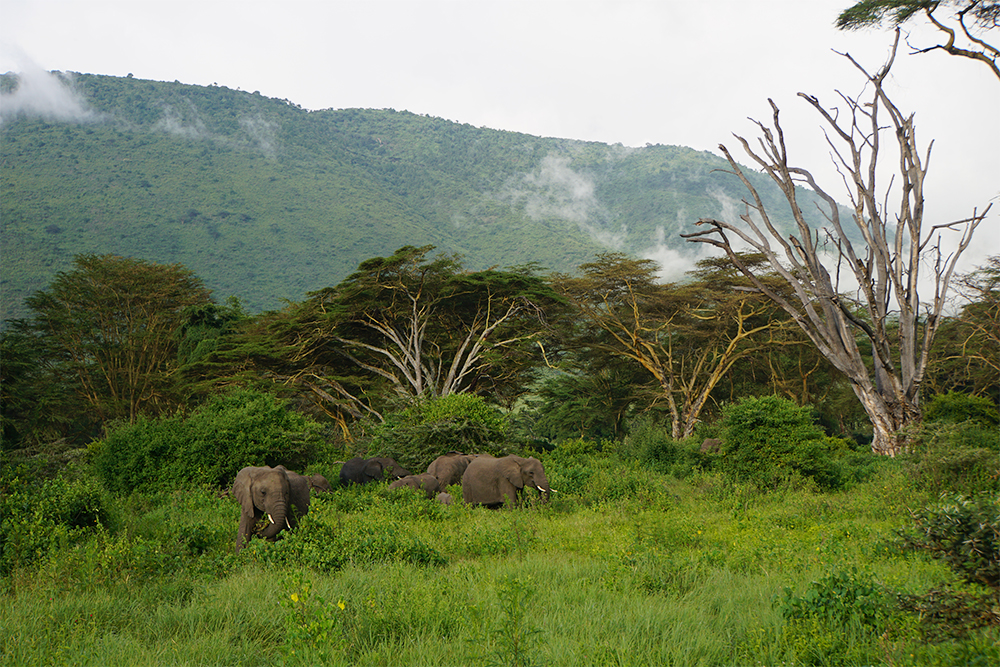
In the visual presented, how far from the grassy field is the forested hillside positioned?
56.1 m

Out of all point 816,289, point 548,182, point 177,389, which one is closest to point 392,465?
point 816,289

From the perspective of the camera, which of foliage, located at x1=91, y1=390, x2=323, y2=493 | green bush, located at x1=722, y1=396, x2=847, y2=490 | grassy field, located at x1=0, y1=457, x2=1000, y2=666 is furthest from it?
foliage, located at x1=91, y1=390, x2=323, y2=493

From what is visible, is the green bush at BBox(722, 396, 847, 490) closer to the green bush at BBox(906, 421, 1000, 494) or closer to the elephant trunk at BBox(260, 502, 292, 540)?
the green bush at BBox(906, 421, 1000, 494)

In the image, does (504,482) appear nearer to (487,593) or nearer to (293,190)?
(487,593)

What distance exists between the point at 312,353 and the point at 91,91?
155883 mm

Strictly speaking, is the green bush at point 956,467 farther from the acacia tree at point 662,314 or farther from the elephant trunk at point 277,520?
the acacia tree at point 662,314

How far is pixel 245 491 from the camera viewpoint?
909 cm

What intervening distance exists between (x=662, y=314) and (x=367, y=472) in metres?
19.7

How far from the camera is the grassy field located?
4574 mm

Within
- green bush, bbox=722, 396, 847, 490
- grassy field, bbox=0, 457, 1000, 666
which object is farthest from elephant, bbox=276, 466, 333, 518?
green bush, bbox=722, 396, 847, 490

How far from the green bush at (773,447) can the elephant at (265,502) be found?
32.7 feet

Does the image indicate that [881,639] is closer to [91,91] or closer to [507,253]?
[507,253]

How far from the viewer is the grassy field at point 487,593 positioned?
180 inches

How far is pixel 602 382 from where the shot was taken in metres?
37.1
